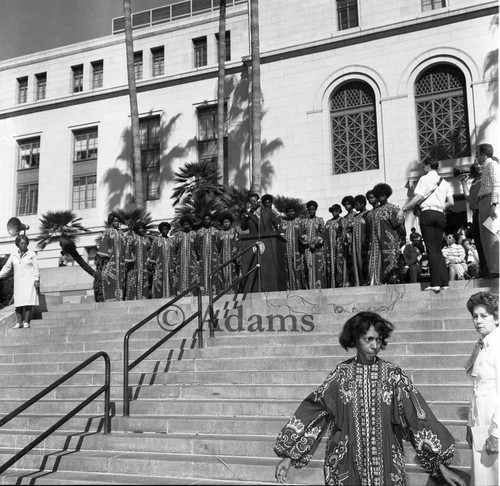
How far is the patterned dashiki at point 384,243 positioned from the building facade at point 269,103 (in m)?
10.1

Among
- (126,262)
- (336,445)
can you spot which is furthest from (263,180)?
(336,445)

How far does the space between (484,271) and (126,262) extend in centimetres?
780

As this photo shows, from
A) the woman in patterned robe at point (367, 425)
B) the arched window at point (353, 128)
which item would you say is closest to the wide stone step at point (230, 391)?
the woman in patterned robe at point (367, 425)

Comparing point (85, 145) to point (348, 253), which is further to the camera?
point (85, 145)

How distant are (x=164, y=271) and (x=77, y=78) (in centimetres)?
2137

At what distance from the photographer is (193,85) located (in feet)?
90.4

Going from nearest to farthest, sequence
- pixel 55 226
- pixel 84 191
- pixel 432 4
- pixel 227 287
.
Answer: pixel 227 287, pixel 432 4, pixel 55 226, pixel 84 191

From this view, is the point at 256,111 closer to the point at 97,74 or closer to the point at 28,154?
the point at 97,74

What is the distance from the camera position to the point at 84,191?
29.8 metres

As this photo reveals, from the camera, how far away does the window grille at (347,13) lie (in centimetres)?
2438

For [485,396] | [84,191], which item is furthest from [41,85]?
[485,396]

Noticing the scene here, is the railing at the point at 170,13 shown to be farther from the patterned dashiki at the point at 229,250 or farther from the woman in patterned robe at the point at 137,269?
the patterned dashiki at the point at 229,250

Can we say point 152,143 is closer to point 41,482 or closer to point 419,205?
point 419,205

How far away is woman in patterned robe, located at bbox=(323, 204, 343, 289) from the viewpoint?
12.3 m
